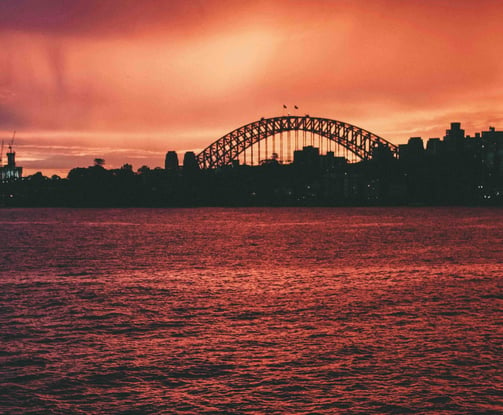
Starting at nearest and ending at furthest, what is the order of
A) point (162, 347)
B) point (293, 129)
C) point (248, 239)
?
point (162, 347)
point (248, 239)
point (293, 129)

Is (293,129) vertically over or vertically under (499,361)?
over

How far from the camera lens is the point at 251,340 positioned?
2336 cm

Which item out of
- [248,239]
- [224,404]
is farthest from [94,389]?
[248,239]

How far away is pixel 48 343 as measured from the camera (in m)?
22.9

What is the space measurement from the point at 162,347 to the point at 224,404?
608 cm

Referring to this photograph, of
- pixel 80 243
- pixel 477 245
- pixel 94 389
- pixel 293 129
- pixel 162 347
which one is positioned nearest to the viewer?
pixel 94 389

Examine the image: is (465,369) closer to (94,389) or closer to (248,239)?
(94,389)

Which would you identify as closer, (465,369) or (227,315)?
(465,369)

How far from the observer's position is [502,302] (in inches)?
1245

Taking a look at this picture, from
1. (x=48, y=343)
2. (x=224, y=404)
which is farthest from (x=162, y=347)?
(x=224, y=404)

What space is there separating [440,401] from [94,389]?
867 cm

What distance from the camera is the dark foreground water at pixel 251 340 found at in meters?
17.2

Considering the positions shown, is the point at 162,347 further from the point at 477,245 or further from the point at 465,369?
the point at 477,245

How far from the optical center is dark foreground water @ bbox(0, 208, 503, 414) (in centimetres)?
1719
